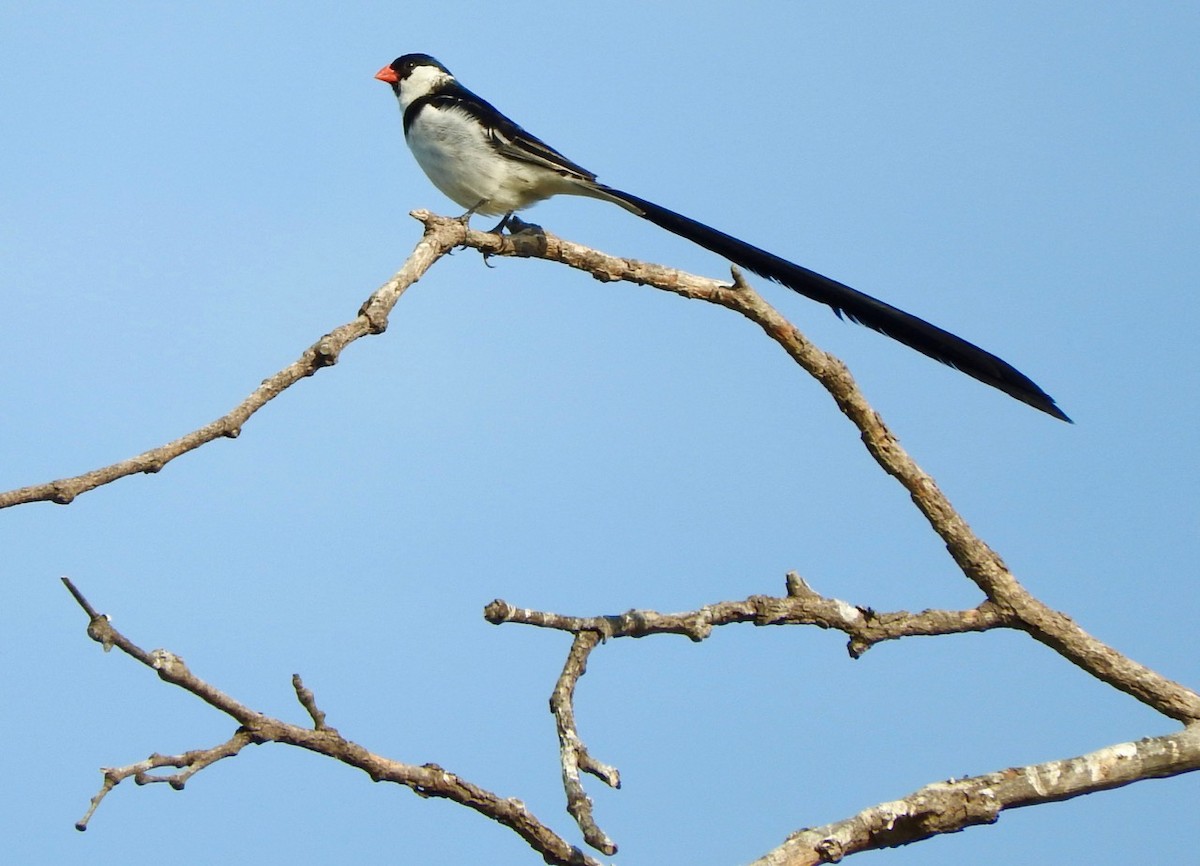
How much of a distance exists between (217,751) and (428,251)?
49.3 inches

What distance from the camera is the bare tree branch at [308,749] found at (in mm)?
2229

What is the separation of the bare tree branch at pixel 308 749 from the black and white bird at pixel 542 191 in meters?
1.57

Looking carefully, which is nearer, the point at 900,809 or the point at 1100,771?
the point at 900,809

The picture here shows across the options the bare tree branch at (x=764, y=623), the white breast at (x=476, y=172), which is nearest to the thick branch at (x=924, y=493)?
Result: the bare tree branch at (x=764, y=623)

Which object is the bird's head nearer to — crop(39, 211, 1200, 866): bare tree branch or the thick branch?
crop(39, 211, 1200, 866): bare tree branch

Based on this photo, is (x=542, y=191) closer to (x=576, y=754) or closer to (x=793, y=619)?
(x=793, y=619)

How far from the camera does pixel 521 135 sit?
4.44 meters

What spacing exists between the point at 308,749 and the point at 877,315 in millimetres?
1806

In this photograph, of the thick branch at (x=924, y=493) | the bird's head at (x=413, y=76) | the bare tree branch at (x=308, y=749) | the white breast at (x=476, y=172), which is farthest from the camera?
the bird's head at (x=413, y=76)

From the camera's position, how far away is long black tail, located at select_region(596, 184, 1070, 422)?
325cm

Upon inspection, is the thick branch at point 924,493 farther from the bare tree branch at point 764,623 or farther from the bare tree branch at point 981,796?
the bare tree branch at point 981,796

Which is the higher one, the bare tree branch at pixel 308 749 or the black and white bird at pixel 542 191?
the black and white bird at pixel 542 191

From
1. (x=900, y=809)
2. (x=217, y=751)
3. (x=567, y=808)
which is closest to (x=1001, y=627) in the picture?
(x=900, y=809)

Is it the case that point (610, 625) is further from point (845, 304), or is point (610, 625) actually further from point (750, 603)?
point (845, 304)
